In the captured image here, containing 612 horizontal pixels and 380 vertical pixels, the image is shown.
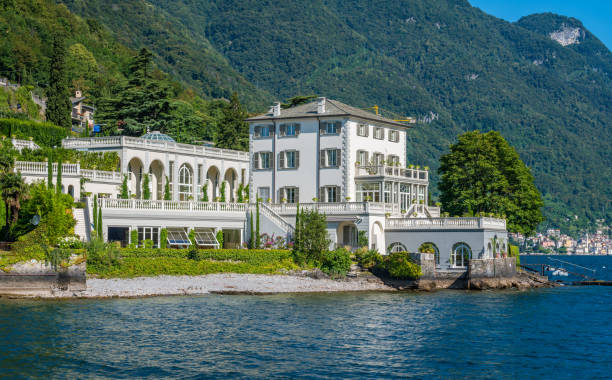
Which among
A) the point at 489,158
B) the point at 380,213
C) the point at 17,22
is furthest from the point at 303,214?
the point at 17,22

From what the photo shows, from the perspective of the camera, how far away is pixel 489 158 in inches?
3199

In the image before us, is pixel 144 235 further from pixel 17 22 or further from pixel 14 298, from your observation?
pixel 17 22

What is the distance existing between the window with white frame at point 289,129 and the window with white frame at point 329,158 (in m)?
3.40

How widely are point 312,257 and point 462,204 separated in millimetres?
20994

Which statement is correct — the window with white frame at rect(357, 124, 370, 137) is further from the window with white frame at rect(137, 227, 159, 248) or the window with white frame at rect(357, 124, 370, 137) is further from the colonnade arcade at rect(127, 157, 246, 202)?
the window with white frame at rect(137, 227, 159, 248)

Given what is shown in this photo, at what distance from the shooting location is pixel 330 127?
252 feet

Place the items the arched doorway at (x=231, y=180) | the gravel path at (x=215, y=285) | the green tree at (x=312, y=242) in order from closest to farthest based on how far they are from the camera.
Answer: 1. the gravel path at (x=215, y=285)
2. the green tree at (x=312, y=242)
3. the arched doorway at (x=231, y=180)

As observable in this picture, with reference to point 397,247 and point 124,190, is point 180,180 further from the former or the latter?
point 397,247

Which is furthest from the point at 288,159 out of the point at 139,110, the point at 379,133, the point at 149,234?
the point at 139,110

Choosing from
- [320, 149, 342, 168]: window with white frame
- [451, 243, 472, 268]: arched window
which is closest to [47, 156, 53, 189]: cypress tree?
[320, 149, 342, 168]: window with white frame

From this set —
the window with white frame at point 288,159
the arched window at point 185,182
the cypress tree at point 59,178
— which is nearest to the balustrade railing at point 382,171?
the window with white frame at point 288,159

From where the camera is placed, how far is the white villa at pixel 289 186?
216 feet

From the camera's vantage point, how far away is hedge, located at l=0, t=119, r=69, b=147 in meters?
78.6

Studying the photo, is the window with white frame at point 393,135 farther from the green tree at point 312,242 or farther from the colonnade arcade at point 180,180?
the green tree at point 312,242
